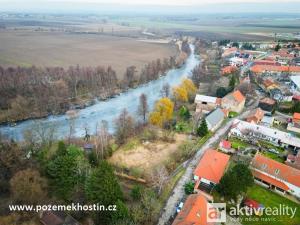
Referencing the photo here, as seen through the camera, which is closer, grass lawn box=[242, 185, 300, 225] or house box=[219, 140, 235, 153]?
grass lawn box=[242, 185, 300, 225]

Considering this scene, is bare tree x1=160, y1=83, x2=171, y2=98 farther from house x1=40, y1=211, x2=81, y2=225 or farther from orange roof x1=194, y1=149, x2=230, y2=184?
house x1=40, y1=211, x2=81, y2=225

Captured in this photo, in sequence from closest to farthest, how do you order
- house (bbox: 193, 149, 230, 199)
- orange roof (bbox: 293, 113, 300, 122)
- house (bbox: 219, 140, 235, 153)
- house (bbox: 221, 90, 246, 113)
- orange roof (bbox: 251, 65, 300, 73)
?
house (bbox: 193, 149, 230, 199)
house (bbox: 219, 140, 235, 153)
orange roof (bbox: 293, 113, 300, 122)
house (bbox: 221, 90, 246, 113)
orange roof (bbox: 251, 65, 300, 73)

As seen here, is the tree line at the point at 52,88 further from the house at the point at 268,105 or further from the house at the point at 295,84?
the house at the point at 295,84

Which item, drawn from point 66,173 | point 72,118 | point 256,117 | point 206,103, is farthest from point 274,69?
point 66,173

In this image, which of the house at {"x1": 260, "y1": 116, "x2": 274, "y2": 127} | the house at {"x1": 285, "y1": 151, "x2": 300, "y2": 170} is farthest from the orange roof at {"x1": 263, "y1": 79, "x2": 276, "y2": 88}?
the house at {"x1": 285, "y1": 151, "x2": 300, "y2": 170}

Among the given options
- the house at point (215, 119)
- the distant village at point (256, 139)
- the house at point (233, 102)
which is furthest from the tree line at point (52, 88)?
the house at point (215, 119)

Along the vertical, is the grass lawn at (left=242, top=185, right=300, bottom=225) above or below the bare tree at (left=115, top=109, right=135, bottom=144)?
below

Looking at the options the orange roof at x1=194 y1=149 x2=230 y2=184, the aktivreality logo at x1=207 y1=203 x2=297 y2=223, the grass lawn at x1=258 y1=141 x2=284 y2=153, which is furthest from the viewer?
the grass lawn at x1=258 y1=141 x2=284 y2=153
